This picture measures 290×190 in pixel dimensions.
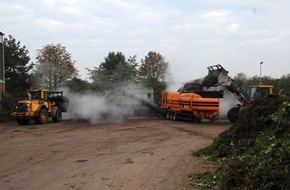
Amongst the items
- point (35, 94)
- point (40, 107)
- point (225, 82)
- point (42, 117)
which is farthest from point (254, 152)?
point (35, 94)

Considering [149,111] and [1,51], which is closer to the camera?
[149,111]

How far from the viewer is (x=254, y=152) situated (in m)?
10.0

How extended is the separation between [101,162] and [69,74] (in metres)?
48.0

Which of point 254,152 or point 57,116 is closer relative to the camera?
point 254,152

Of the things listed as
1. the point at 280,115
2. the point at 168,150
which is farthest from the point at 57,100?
the point at 280,115

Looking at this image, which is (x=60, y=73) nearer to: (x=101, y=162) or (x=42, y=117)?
(x=42, y=117)

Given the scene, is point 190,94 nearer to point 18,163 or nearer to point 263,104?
point 263,104

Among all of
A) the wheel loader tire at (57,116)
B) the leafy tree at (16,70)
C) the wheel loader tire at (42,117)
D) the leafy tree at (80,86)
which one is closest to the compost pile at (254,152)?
the wheel loader tire at (42,117)

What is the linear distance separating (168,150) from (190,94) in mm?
13389

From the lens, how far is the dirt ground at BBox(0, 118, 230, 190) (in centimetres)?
974

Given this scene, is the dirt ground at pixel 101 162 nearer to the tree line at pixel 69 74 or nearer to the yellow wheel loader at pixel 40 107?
the yellow wheel loader at pixel 40 107

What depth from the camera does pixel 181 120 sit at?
3012 centimetres

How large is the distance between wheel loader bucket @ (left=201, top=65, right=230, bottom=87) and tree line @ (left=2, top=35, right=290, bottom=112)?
891 centimetres

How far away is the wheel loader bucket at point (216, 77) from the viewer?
90.7 ft
